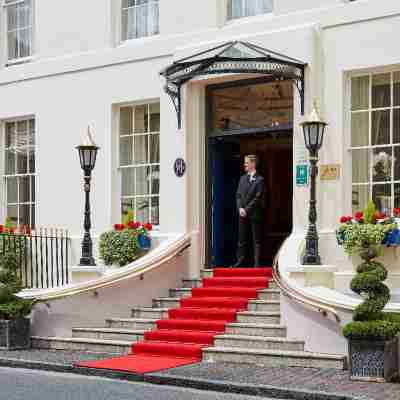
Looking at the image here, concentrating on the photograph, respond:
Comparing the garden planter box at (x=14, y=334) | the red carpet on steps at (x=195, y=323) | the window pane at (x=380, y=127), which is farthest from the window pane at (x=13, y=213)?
the window pane at (x=380, y=127)

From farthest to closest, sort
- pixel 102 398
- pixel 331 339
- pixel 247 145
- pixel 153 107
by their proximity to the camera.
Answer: pixel 247 145, pixel 153 107, pixel 331 339, pixel 102 398

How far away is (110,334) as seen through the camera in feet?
43.3

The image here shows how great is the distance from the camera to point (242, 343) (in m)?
11.9

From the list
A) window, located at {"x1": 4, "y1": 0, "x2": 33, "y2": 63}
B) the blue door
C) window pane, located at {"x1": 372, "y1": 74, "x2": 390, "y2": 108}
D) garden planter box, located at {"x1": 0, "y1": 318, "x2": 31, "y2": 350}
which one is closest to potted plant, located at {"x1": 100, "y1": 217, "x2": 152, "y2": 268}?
the blue door

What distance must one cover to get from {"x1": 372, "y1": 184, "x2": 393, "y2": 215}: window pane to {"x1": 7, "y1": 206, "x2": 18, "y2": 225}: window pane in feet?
25.3

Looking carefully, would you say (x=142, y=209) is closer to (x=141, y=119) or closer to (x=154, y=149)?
(x=154, y=149)

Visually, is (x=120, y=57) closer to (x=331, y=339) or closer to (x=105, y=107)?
(x=105, y=107)

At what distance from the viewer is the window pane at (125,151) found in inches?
631

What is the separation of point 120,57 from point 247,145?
297 centimetres

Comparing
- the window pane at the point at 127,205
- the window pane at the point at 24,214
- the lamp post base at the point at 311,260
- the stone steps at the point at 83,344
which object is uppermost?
the window pane at the point at 127,205

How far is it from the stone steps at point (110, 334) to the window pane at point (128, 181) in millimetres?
3308

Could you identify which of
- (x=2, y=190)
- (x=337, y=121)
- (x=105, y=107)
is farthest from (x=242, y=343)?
(x=2, y=190)

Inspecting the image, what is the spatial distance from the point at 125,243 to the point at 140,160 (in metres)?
1.99

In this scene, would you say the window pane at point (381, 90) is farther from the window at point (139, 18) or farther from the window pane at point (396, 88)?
the window at point (139, 18)
